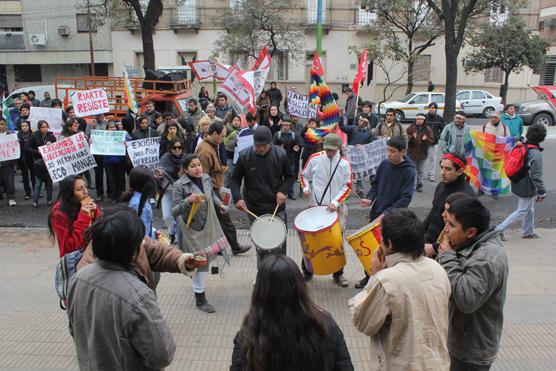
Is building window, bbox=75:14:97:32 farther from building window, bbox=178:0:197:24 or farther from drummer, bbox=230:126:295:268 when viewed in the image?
drummer, bbox=230:126:295:268

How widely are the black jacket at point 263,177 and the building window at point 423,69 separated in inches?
1087

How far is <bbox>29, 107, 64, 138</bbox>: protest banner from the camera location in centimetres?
1118

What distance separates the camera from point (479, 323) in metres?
2.87

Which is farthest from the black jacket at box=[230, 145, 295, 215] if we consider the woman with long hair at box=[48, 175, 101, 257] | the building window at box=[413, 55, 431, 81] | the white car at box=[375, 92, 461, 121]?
the building window at box=[413, 55, 431, 81]

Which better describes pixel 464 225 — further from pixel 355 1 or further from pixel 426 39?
pixel 355 1

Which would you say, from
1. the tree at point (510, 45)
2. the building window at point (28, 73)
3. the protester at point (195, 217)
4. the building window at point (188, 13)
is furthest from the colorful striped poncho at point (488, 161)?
the building window at point (28, 73)

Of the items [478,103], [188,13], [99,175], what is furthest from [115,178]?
[188,13]

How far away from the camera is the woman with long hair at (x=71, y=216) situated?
3861 millimetres

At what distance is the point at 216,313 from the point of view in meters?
5.26

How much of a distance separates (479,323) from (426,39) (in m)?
27.0

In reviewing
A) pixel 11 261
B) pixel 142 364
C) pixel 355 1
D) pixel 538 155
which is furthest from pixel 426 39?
pixel 142 364

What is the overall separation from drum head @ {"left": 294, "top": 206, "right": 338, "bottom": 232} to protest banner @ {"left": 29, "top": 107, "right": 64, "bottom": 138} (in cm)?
809

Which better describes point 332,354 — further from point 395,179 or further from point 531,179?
point 531,179

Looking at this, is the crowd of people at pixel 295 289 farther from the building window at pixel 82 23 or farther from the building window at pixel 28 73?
the building window at pixel 28 73
